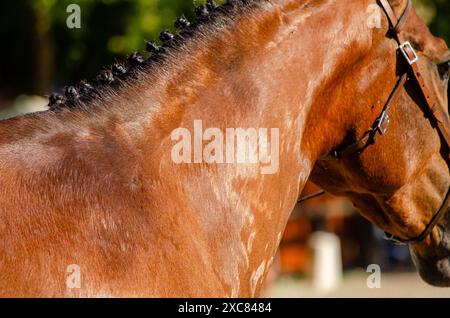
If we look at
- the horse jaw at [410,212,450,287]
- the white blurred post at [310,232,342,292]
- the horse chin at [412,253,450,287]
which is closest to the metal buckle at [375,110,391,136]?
the horse jaw at [410,212,450,287]

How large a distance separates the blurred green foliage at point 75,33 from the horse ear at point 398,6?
6497 mm

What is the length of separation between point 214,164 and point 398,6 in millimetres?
1236

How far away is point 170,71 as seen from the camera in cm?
347

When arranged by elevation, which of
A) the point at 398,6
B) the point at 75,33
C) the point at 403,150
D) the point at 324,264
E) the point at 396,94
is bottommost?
the point at 403,150

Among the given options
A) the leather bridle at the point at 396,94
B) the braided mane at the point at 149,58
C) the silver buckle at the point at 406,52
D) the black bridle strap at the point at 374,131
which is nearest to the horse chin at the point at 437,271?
the leather bridle at the point at 396,94

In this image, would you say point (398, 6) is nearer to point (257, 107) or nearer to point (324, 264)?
point (257, 107)

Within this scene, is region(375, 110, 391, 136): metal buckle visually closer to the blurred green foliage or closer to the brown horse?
the brown horse

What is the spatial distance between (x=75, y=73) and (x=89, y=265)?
957cm

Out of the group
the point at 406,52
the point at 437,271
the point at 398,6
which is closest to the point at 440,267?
the point at 437,271

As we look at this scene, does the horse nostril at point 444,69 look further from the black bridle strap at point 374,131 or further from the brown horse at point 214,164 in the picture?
the black bridle strap at point 374,131

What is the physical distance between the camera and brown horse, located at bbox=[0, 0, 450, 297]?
118 inches

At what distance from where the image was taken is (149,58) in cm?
354

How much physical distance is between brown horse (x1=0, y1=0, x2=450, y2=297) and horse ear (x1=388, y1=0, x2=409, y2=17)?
0.01 meters
